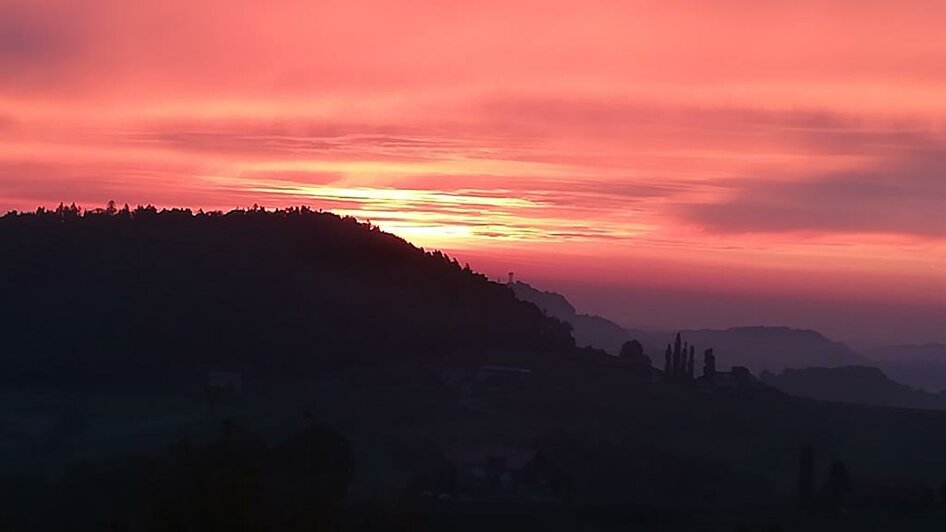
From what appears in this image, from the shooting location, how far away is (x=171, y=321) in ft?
300

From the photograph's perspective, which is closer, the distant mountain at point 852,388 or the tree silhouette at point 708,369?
the tree silhouette at point 708,369

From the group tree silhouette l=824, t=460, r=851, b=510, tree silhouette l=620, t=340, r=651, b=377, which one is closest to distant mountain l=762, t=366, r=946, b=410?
tree silhouette l=620, t=340, r=651, b=377

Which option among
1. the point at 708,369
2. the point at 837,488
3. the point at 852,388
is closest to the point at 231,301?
the point at 708,369

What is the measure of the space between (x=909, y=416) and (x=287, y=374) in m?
33.3

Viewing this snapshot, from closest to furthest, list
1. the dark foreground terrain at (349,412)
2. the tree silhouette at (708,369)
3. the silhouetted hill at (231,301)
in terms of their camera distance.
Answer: the dark foreground terrain at (349,412) → the tree silhouette at (708,369) → the silhouetted hill at (231,301)

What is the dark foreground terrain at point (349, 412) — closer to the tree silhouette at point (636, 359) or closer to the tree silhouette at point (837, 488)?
the tree silhouette at point (837, 488)

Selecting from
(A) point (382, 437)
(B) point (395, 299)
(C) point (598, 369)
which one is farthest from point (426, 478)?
(B) point (395, 299)

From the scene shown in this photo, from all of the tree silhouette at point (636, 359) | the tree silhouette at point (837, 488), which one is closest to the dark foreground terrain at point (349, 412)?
the tree silhouette at point (837, 488)

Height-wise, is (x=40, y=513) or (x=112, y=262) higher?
(x=112, y=262)

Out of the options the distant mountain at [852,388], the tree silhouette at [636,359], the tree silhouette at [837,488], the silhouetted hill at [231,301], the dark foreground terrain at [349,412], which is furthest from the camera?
the distant mountain at [852,388]

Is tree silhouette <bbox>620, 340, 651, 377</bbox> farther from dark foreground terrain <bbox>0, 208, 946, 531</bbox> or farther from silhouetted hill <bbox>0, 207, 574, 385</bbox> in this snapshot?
silhouetted hill <bbox>0, 207, 574, 385</bbox>

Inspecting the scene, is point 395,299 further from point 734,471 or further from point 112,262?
point 734,471

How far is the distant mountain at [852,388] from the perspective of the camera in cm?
12469

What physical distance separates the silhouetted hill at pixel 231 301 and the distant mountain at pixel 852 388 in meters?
26.1
